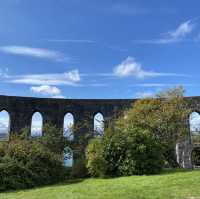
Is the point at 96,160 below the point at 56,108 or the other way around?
below

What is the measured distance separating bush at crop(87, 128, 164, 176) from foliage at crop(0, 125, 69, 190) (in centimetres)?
167

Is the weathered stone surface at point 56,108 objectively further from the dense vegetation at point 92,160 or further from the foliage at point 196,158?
the dense vegetation at point 92,160

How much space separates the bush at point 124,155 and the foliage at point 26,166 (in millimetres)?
1666

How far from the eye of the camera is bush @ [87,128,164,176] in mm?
14617

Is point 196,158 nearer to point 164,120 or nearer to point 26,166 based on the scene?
point 164,120

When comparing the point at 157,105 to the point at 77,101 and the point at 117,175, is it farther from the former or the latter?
the point at 77,101

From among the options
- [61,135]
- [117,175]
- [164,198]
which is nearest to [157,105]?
[61,135]

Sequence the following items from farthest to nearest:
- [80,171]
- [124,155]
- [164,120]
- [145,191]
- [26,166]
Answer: [164,120] → [80,171] → [124,155] → [26,166] → [145,191]

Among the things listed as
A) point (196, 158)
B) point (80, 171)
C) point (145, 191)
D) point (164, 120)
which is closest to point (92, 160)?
point (80, 171)

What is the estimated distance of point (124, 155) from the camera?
15.1m

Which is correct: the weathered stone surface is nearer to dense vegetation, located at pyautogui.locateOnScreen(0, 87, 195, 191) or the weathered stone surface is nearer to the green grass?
dense vegetation, located at pyautogui.locateOnScreen(0, 87, 195, 191)

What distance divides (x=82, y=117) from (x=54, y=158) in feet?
48.4

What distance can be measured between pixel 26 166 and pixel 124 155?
4432mm

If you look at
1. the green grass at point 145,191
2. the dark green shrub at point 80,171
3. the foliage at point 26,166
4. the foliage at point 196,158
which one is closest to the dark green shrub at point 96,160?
the dark green shrub at point 80,171
